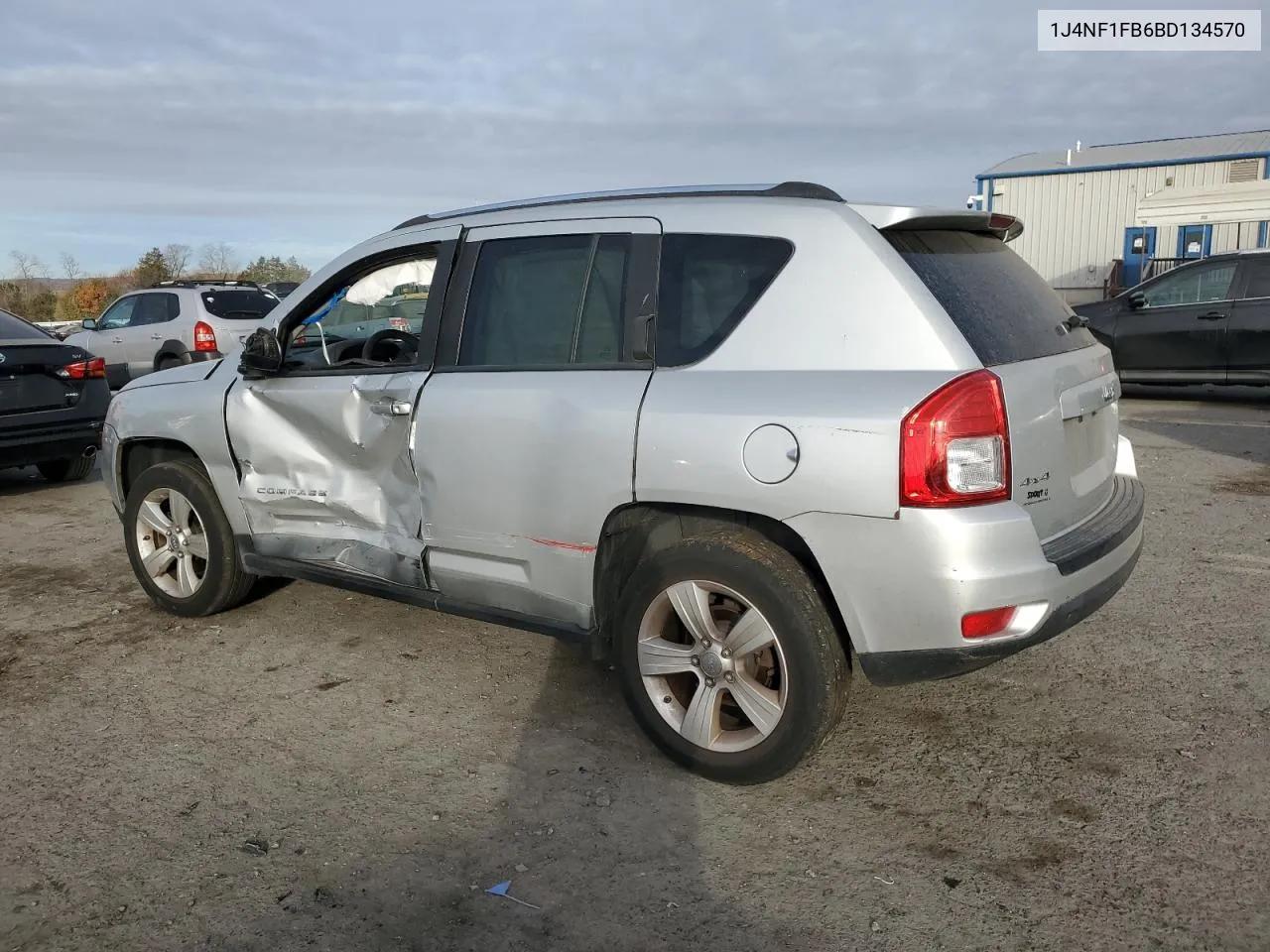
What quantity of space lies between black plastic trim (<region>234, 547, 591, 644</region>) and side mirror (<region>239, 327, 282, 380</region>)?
2.57ft

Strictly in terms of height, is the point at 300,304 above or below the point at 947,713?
above

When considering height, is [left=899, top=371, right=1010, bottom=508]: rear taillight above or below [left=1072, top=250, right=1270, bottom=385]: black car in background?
above

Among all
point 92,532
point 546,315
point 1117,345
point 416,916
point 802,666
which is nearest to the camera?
point 416,916

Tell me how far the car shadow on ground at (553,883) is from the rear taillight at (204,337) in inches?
456

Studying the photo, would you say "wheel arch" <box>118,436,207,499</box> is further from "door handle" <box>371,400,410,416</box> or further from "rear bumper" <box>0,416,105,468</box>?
"rear bumper" <box>0,416,105,468</box>

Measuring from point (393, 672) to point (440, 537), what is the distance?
792 millimetres

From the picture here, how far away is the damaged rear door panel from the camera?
165 inches

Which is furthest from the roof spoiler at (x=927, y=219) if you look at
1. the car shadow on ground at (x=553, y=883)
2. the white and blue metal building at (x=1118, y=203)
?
the white and blue metal building at (x=1118, y=203)

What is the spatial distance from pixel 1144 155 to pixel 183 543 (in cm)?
2855

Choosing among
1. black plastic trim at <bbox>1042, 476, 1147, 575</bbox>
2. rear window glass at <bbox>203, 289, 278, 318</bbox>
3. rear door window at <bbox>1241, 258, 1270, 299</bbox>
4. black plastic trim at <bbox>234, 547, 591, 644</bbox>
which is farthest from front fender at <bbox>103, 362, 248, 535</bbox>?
rear door window at <bbox>1241, 258, 1270, 299</bbox>

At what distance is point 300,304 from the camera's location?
464 centimetres

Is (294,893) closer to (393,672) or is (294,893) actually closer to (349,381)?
(393,672)

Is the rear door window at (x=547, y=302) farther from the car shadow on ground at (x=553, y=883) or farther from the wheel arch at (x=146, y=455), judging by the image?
the wheel arch at (x=146, y=455)

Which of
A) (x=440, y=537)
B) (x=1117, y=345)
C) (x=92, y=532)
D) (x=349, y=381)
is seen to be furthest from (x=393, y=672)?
(x=1117, y=345)
